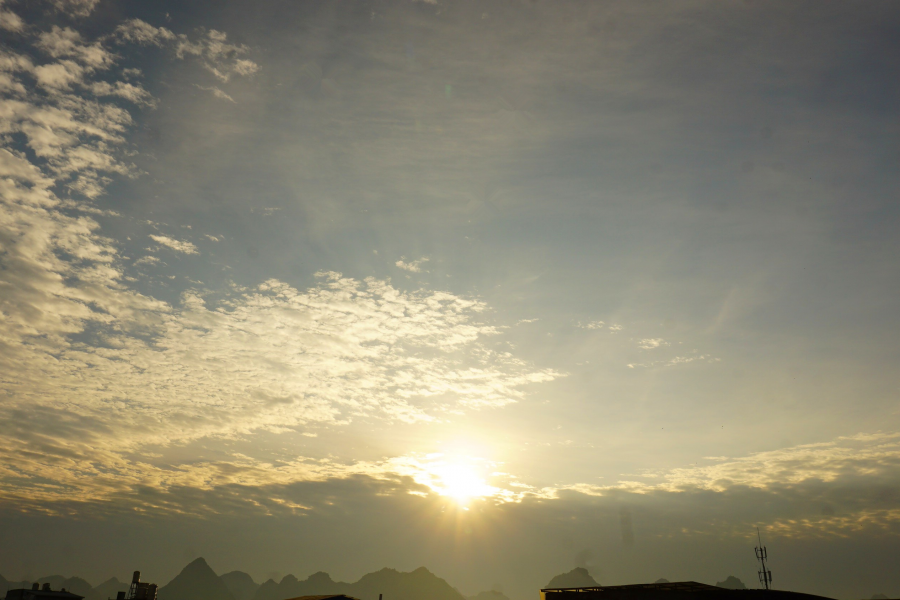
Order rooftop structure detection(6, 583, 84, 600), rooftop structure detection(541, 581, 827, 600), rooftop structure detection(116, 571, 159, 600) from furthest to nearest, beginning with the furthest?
rooftop structure detection(116, 571, 159, 600) → rooftop structure detection(6, 583, 84, 600) → rooftop structure detection(541, 581, 827, 600)

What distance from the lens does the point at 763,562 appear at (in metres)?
46.2

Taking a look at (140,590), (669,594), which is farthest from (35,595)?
(669,594)

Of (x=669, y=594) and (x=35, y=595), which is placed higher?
(x=669, y=594)

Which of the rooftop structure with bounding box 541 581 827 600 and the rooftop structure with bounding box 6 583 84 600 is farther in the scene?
the rooftop structure with bounding box 6 583 84 600

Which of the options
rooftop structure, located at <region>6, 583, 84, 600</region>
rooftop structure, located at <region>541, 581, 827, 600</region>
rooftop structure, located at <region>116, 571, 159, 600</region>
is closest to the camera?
rooftop structure, located at <region>541, 581, 827, 600</region>

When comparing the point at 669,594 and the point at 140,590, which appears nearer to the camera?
the point at 669,594

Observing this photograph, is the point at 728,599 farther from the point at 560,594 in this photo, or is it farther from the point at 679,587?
the point at 560,594

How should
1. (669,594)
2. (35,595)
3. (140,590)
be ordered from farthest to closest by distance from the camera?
(140,590) → (35,595) → (669,594)

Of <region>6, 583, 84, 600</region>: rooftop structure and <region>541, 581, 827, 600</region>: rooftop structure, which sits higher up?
<region>541, 581, 827, 600</region>: rooftop structure

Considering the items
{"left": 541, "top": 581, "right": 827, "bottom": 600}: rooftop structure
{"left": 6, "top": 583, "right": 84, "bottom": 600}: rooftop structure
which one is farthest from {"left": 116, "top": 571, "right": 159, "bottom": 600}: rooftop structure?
{"left": 541, "top": 581, "right": 827, "bottom": 600}: rooftop structure

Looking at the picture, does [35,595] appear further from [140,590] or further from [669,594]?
[669,594]

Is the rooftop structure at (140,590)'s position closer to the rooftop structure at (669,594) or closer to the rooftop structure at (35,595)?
the rooftop structure at (35,595)

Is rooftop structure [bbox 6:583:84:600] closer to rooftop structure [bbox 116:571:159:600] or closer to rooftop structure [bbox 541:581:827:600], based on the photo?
rooftop structure [bbox 116:571:159:600]

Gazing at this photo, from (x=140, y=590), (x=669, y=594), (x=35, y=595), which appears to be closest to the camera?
(x=669, y=594)
